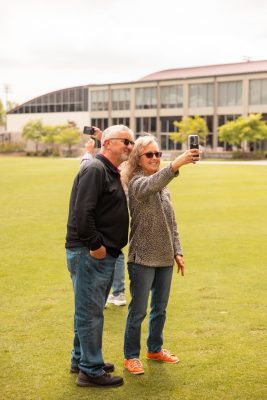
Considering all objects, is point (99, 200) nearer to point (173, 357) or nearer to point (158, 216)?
point (158, 216)

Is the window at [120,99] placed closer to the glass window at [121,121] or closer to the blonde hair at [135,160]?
the glass window at [121,121]

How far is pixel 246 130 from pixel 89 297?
2432 inches

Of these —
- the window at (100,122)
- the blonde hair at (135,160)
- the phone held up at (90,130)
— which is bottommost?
the blonde hair at (135,160)

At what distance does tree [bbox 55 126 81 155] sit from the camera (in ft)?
267

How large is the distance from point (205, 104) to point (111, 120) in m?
17.4

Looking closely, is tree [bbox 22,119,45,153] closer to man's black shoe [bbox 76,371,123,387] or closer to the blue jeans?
the blue jeans

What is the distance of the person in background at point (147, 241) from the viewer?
490 centimetres

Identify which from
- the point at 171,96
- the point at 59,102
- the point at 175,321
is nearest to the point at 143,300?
the point at 175,321

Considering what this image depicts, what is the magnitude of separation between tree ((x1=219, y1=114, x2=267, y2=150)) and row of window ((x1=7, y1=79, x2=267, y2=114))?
7648 mm

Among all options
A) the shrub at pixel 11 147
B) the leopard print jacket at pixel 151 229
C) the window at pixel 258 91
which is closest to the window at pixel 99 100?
the shrub at pixel 11 147

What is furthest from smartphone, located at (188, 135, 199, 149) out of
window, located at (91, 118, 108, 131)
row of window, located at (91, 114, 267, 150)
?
window, located at (91, 118, 108, 131)

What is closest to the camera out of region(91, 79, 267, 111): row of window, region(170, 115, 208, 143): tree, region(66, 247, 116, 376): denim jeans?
region(66, 247, 116, 376): denim jeans

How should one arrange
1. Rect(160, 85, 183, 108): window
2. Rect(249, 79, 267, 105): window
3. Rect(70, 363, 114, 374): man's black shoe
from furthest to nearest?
1. Rect(160, 85, 183, 108): window
2. Rect(249, 79, 267, 105): window
3. Rect(70, 363, 114, 374): man's black shoe

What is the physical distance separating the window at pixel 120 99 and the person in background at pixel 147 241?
83.0 meters
